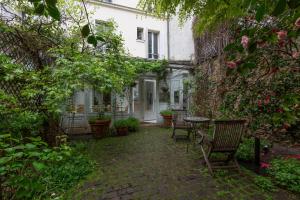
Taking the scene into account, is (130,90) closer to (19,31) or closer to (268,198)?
(19,31)

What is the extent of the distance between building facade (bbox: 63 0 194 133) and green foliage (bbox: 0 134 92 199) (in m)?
4.81

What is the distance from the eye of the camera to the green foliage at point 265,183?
2.78 m

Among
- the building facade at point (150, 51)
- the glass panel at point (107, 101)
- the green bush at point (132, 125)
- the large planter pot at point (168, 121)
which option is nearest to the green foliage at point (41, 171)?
the green bush at point (132, 125)

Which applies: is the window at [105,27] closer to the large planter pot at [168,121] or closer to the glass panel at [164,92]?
the glass panel at [164,92]

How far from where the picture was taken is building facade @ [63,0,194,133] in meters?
8.80

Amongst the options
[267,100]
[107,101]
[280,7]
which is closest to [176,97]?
[107,101]

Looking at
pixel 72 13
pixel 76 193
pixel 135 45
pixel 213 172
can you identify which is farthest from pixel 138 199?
pixel 135 45

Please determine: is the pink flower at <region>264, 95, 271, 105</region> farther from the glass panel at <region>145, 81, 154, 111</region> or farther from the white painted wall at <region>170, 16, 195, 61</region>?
the glass panel at <region>145, 81, 154, 111</region>

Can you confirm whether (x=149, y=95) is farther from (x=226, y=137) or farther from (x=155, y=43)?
(x=226, y=137)

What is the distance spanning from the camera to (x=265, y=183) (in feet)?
9.39

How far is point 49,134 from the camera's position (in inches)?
194

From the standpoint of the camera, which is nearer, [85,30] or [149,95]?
[85,30]

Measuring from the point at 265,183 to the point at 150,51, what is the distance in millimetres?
8609

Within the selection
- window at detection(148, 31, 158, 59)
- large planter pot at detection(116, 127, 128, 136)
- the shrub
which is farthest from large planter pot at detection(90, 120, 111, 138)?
window at detection(148, 31, 158, 59)
